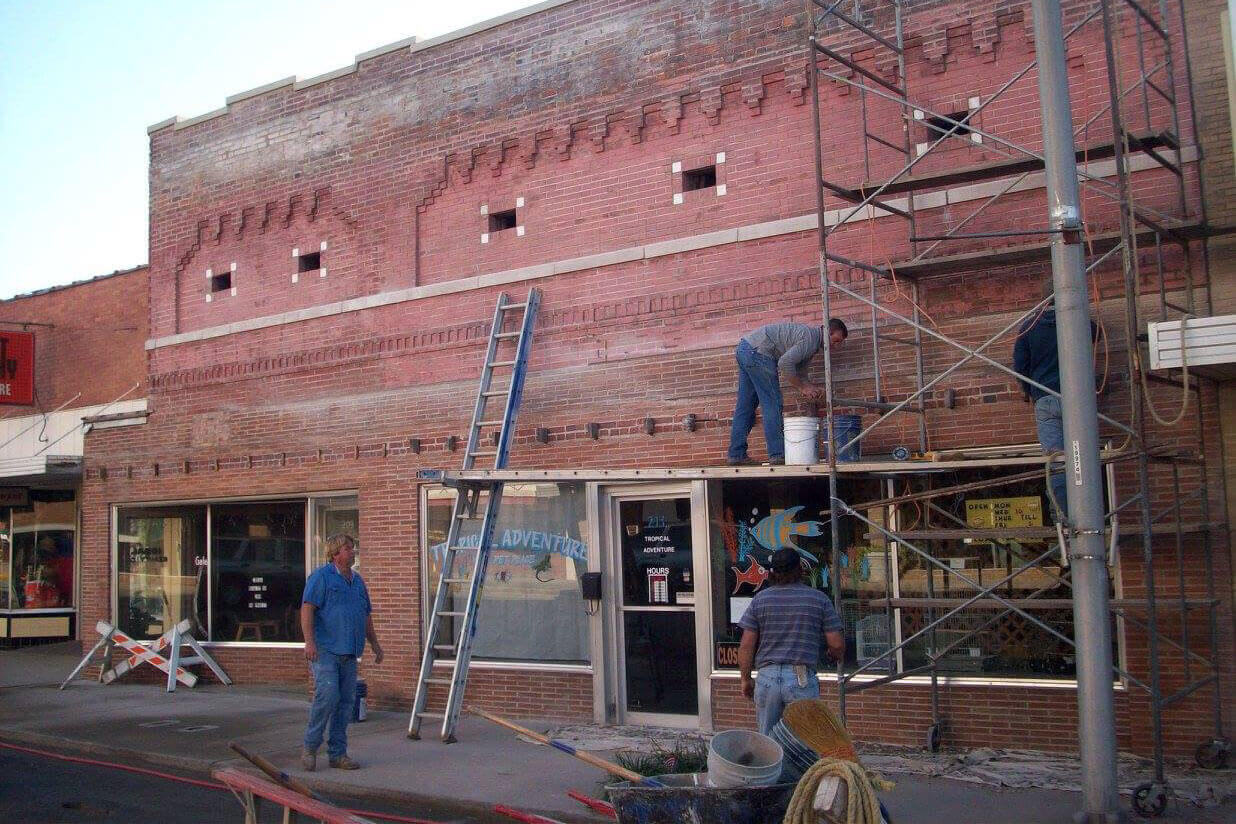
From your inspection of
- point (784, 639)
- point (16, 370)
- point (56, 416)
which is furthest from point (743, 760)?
point (16, 370)

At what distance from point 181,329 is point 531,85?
251 inches

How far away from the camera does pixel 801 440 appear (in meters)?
10.6

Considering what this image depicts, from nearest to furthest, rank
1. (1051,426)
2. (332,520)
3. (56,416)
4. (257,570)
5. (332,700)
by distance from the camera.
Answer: (1051,426) < (332,700) < (332,520) < (257,570) < (56,416)

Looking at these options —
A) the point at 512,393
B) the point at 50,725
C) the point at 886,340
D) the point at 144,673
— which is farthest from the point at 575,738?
the point at 144,673

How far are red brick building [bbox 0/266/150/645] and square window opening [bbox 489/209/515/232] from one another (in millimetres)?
6397

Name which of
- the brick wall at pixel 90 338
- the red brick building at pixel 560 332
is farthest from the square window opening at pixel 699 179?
the brick wall at pixel 90 338

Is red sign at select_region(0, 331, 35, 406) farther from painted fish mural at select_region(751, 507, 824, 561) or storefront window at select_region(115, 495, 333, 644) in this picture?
painted fish mural at select_region(751, 507, 824, 561)

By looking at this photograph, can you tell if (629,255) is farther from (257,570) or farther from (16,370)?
Answer: (16,370)

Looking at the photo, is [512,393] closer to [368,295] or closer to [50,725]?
[368,295]

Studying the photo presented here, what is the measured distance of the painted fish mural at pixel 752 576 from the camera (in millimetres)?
11539

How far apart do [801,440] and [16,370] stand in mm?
13898

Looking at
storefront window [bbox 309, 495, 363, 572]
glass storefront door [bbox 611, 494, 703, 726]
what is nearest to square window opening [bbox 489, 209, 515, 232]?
glass storefront door [bbox 611, 494, 703, 726]

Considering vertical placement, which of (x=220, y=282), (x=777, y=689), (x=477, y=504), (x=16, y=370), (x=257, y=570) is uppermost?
(x=220, y=282)

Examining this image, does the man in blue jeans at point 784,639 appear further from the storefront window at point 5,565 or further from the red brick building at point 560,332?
the storefront window at point 5,565
